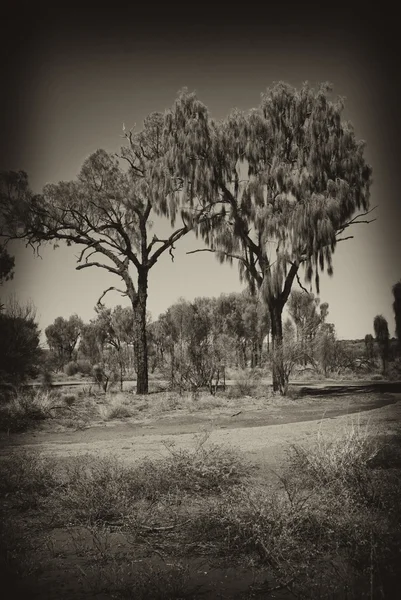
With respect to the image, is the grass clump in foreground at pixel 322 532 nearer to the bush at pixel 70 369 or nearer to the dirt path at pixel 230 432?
the dirt path at pixel 230 432

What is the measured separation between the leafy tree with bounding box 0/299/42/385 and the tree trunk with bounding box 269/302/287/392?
30.1 ft

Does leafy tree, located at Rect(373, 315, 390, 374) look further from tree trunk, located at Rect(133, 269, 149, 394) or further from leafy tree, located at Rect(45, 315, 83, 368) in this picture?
leafy tree, located at Rect(45, 315, 83, 368)

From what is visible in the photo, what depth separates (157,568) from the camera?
3232 millimetres

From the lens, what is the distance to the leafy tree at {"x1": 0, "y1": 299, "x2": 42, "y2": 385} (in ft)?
42.9

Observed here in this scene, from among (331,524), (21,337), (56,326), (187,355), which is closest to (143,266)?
(187,355)

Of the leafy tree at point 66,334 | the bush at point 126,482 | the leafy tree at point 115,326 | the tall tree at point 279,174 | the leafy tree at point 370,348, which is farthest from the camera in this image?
the leafy tree at point 66,334

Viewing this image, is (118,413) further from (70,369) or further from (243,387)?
(70,369)

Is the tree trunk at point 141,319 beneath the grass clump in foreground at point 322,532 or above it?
above

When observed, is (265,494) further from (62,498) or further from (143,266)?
(143,266)

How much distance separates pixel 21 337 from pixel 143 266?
6.15 meters

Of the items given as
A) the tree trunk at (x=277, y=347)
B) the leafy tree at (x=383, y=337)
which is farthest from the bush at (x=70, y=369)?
the tree trunk at (x=277, y=347)

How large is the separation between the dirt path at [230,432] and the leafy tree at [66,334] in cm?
4195

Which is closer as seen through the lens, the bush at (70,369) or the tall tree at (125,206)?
the tall tree at (125,206)

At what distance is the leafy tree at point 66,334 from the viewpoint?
5041cm
